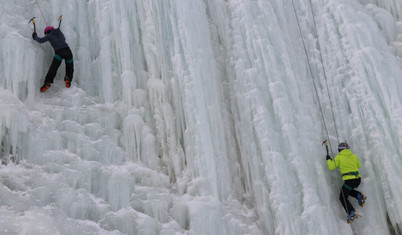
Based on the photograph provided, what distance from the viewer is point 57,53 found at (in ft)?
Result: 21.7

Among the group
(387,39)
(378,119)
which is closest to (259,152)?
(378,119)

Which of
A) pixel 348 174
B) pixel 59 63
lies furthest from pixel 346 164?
pixel 59 63

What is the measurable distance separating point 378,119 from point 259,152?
1940 millimetres

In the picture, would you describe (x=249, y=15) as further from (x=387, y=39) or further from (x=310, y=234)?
(x=310, y=234)

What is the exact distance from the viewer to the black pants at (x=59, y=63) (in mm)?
6551

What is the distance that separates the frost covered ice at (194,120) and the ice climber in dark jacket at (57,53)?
0.18 meters

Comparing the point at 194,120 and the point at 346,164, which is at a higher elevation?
the point at 194,120

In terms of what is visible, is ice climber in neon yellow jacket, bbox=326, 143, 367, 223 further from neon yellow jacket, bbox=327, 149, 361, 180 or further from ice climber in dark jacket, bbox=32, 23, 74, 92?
ice climber in dark jacket, bbox=32, 23, 74, 92

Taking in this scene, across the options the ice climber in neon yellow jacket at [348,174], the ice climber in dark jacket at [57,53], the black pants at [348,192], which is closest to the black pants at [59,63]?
the ice climber in dark jacket at [57,53]

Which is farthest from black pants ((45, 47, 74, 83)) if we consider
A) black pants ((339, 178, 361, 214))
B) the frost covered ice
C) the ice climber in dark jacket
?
black pants ((339, 178, 361, 214))

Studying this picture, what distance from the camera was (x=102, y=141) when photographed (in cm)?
645

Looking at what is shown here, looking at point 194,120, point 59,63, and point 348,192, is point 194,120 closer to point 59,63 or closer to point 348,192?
point 59,63

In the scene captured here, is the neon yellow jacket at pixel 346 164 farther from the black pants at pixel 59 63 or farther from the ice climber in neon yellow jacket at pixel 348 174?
the black pants at pixel 59 63

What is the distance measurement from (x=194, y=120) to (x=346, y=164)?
7.50ft
